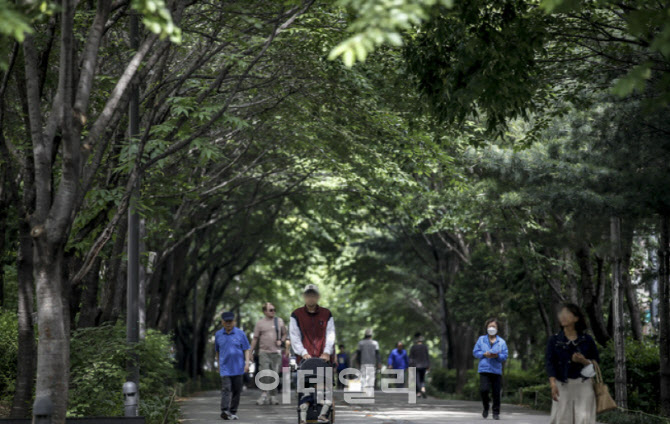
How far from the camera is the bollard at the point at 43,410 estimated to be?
741 cm

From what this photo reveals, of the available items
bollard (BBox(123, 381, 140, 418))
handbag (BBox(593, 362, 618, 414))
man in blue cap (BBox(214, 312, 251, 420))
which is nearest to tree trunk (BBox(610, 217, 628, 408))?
man in blue cap (BBox(214, 312, 251, 420))

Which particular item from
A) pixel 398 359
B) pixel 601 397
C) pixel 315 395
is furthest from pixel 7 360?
pixel 398 359

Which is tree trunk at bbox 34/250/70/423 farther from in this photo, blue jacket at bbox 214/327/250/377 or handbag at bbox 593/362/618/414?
blue jacket at bbox 214/327/250/377

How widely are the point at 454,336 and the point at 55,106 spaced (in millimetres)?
26975

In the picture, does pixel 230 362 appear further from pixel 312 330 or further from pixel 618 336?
pixel 618 336

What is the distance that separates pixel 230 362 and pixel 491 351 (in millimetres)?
4286

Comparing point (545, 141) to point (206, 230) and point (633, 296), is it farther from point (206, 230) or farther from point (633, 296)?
point (206, 230)


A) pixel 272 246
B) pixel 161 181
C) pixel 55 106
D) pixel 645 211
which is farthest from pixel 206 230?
pixel 55 106

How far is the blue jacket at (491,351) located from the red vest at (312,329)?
521 centimetres

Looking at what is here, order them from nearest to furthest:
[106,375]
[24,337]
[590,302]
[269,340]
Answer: [24,337]
[106,375]
[269,340]
[590,302]

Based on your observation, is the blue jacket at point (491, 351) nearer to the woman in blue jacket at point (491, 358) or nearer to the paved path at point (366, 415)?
the woman in blue jacket at point (491, 358)

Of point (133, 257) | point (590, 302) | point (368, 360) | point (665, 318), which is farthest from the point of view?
point (368, 360)

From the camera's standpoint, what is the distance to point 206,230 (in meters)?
29.8

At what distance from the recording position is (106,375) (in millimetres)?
12867
